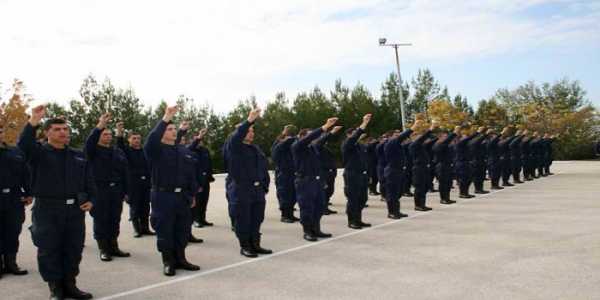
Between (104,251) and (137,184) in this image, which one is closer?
(104,251)

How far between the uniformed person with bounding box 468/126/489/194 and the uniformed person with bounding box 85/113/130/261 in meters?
10.3

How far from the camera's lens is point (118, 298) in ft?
18.2

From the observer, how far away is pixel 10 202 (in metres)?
6.89

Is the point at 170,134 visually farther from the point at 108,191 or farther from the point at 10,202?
the point at 10,202

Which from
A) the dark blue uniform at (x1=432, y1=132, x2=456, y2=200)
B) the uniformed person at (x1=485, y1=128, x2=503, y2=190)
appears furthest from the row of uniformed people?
the uniformed person at (x1=485, y1=128, x2=503, y2=190)

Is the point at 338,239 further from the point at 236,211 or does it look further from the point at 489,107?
the point at 489,107

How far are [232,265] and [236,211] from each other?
0.80 metres

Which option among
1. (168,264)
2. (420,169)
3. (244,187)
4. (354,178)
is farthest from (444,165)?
(168,264)

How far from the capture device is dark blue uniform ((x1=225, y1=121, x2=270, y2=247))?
750cm

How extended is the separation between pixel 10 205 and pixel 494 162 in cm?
1393

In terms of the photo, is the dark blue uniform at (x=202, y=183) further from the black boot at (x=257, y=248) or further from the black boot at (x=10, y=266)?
the black boot at (x=10, y=266)

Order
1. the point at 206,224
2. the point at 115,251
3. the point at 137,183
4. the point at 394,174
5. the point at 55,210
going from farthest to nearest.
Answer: the point at 394,174
the point at 206,224
the point at 137,183
the point at 115,251
the point at 55,210

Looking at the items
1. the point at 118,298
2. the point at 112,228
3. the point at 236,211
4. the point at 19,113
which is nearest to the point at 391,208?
the point at 236,211

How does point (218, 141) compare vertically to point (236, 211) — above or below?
above
